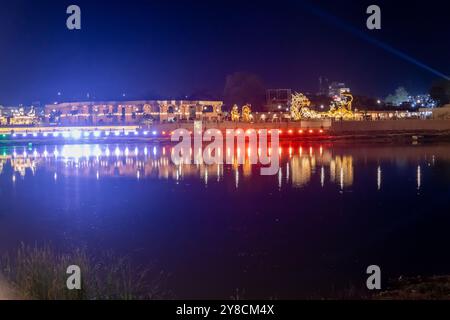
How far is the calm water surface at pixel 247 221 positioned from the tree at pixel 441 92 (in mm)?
39732

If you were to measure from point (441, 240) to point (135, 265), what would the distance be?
6.24 metres

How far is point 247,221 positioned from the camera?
1482 cm

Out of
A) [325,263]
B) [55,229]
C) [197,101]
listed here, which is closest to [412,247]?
[325,263]

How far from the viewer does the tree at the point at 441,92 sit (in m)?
64.0

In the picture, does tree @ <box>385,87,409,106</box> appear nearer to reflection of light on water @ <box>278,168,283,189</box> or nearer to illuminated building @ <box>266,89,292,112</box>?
illuminated building @ <box>266,89,292,112</box>

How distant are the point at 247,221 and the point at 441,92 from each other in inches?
2182

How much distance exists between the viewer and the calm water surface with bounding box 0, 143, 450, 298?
1047 centimetres

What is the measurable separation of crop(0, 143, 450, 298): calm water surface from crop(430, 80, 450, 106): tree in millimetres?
39732

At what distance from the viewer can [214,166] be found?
1100 inches

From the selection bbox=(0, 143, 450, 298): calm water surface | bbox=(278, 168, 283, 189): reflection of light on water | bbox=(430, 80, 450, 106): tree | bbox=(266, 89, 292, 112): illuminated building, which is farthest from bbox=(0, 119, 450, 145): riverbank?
bbox=(278, 168, 283, 189): reflection of light on water

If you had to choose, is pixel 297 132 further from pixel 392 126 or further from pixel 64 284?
pixel 64 284

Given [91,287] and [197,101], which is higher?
[197,101]

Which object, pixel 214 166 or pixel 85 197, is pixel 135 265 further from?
pixel 214 166

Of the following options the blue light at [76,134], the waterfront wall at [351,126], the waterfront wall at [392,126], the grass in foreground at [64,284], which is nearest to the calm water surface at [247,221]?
the grass in foreground at [64,284]
